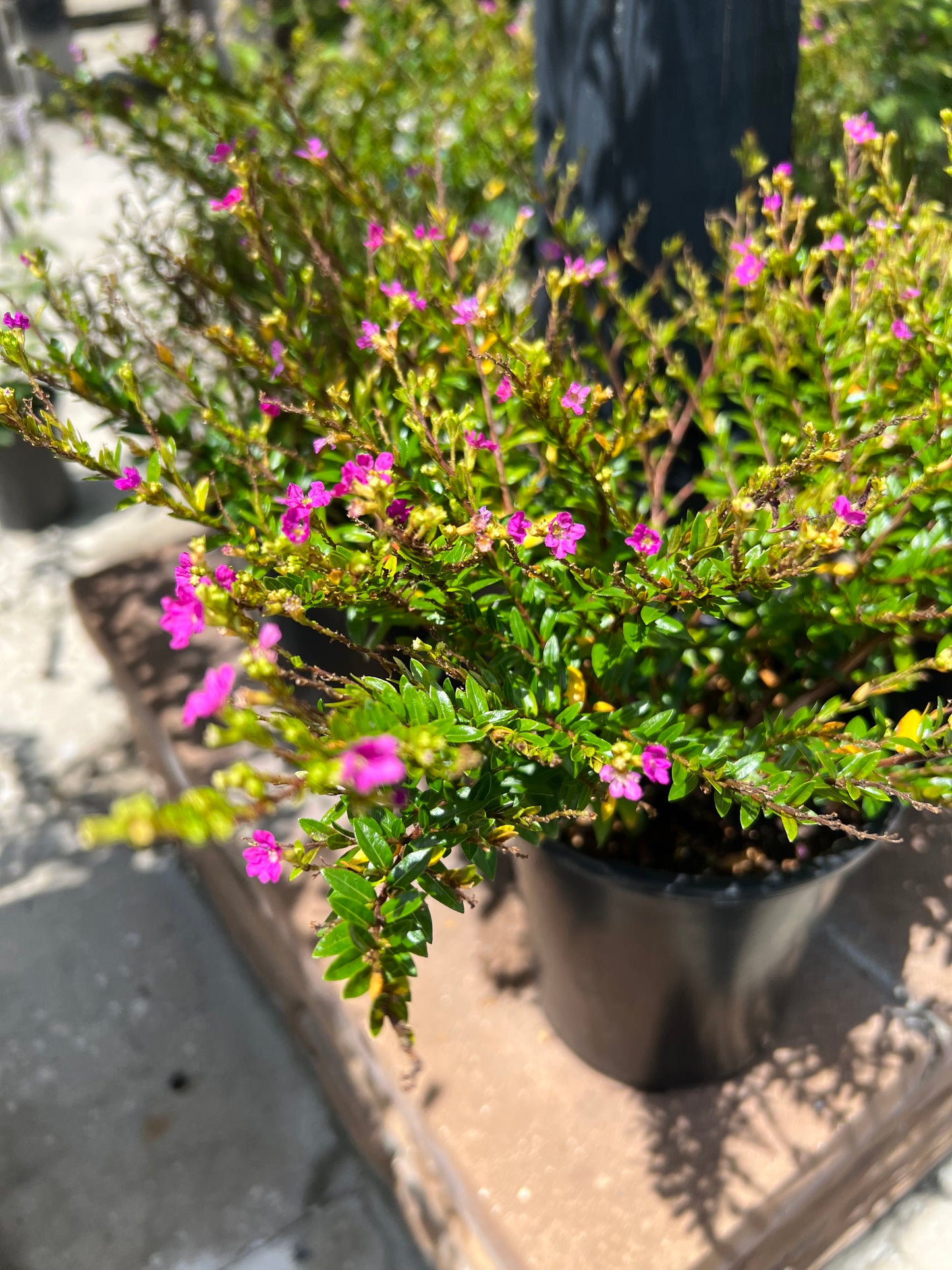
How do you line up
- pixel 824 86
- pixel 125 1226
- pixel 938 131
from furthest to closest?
pixel 824 86, pixel 938 131, pixel 125 1226

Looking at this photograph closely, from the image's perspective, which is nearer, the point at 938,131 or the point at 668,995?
the point at 668,995

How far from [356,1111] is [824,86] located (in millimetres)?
2566

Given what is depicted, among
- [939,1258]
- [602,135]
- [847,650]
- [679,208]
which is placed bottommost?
[939,1258]

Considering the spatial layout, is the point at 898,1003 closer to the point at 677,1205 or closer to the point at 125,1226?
the point at 677,1205

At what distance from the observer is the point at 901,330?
1.15 m

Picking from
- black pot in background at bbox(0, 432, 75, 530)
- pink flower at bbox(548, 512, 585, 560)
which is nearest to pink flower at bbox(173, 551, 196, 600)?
pink flower at bbox(548, 512, 585, 560)

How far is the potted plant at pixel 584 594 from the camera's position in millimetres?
868

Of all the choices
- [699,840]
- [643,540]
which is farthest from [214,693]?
[699,840]

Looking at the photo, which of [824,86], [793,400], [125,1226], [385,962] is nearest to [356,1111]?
[125,1226]

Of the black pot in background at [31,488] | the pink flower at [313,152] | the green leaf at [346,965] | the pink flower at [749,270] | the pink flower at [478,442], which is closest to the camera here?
the green leaf at [346,965]

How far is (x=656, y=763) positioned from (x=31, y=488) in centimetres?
311

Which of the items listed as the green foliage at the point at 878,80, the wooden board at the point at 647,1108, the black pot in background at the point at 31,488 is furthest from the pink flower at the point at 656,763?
the black pot in background at the point at 31,488

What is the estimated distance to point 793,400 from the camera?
132 centimetres

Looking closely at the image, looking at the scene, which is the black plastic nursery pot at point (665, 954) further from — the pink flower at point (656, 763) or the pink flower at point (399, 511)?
the pink flower at point (399, 511)
